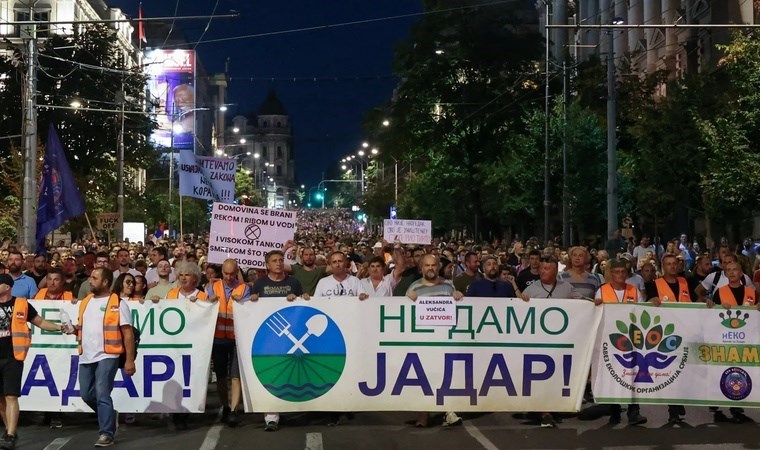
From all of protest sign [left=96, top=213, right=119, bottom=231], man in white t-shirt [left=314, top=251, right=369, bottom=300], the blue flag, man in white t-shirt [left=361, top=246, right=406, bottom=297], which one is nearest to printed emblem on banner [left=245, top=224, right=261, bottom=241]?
man in white t-shirt [left=361, top=246, right=406, bottom=297]

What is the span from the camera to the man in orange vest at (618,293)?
10344 millimetres

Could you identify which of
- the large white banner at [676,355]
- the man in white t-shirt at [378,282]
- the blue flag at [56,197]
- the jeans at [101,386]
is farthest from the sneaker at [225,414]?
the blue flag at [56,197]

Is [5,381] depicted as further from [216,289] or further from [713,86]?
[713,86]

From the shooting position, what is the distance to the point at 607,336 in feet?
33.5

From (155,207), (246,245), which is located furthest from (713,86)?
(155,207)

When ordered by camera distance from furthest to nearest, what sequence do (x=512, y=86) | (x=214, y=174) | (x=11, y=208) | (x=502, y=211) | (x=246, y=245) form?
1. (x=512, y=86)
2. (x=502, y=211)
3. (x=11, y=208)
4. (x=214, y=174)
5. (x=246, y=245)

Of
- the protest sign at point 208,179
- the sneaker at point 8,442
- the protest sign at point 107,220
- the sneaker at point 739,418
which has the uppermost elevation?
the protest sign at point 208,179

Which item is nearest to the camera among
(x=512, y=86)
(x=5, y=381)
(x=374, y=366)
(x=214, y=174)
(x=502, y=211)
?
(x=5, y=381)

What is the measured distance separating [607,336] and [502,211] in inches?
1288

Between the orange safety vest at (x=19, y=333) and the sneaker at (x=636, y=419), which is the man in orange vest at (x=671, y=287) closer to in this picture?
the sneaker at (x=636, y=419)

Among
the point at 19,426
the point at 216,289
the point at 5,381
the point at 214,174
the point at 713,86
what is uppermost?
the point at 713,86

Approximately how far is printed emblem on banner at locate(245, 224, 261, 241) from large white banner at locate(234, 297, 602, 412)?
3651 millimetres

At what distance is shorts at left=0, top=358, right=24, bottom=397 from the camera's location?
29.5ft

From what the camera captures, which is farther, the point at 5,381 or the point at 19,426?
the point at 19,426
